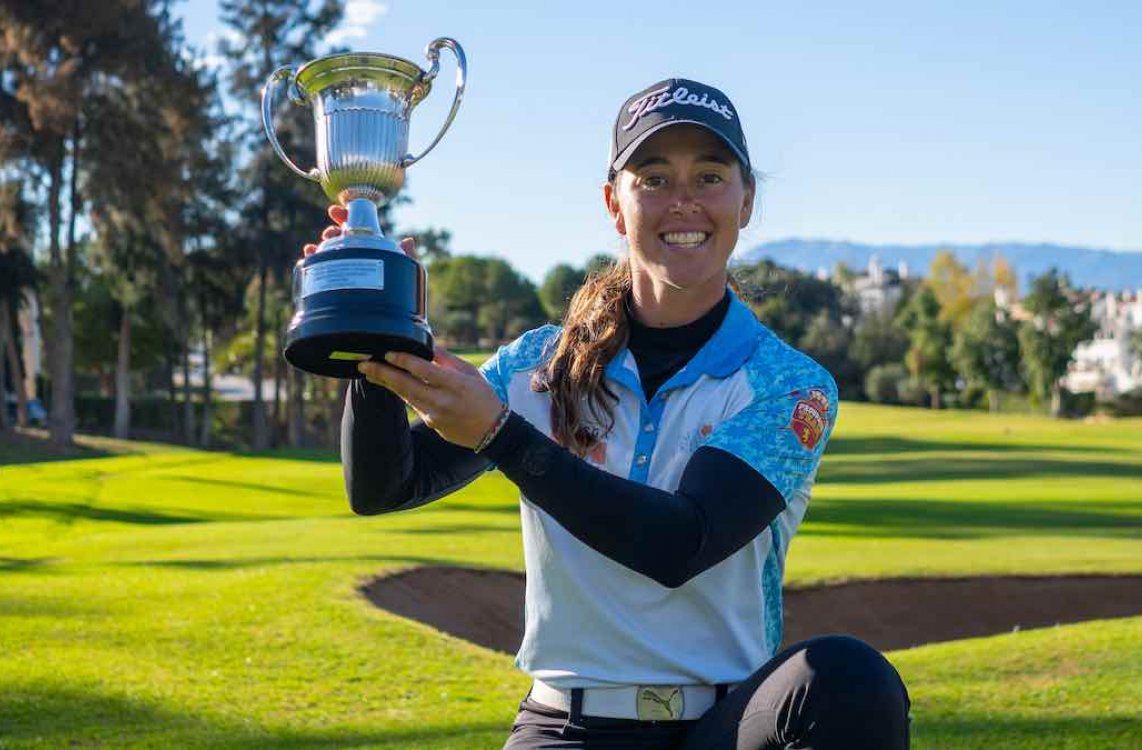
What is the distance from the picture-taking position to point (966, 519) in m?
21.5

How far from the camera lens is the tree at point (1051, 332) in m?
76.5

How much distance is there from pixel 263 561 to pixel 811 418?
35.3 feet

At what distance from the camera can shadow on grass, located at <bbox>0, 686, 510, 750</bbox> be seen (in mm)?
6477

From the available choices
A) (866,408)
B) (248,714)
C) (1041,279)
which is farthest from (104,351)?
(248,714)

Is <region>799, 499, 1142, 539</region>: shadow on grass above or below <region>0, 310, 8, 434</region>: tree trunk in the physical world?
Result: below

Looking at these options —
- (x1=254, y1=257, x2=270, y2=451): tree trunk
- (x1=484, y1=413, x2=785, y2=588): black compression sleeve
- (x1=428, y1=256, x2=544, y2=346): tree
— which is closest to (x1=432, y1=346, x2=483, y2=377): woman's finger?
(x1=484, y1=413, x2=785, y2=588): black compression sleeve

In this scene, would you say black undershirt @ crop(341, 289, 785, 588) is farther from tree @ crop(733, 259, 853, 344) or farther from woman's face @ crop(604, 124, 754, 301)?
tree @ crop(733, 259, 853, 344)

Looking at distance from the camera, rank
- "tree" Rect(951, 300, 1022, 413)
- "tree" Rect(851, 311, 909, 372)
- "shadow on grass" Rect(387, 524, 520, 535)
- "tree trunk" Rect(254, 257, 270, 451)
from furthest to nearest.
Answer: "tree" Rect(851, 311, 909, 372), "tree" Rect(951, 300, 1022, 413), "tree trunk" Rect(254, 257, 270, 451), "shadow on grass" Rect(387, 524, 520, 535)

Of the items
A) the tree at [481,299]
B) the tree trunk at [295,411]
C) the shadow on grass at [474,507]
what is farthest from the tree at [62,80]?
the tree at [481,299]

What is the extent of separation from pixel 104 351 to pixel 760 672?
61.9 meters

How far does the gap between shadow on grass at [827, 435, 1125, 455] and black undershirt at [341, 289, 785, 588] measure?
4082 cm

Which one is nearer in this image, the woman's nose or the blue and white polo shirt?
the blue and white polo shirt

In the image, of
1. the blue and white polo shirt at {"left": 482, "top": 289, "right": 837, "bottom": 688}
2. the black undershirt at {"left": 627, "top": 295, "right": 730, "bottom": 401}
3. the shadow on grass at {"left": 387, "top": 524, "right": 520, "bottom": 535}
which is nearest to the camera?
the blue and white polo shirt at {"left": 482, "top": 289, "right": 837, "bottom": 688}

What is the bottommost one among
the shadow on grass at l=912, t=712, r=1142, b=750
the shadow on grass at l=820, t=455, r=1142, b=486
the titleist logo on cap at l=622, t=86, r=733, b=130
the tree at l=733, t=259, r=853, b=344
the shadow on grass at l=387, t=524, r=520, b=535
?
the shadow on grass at l=912, t=712, r=1142, b=750
